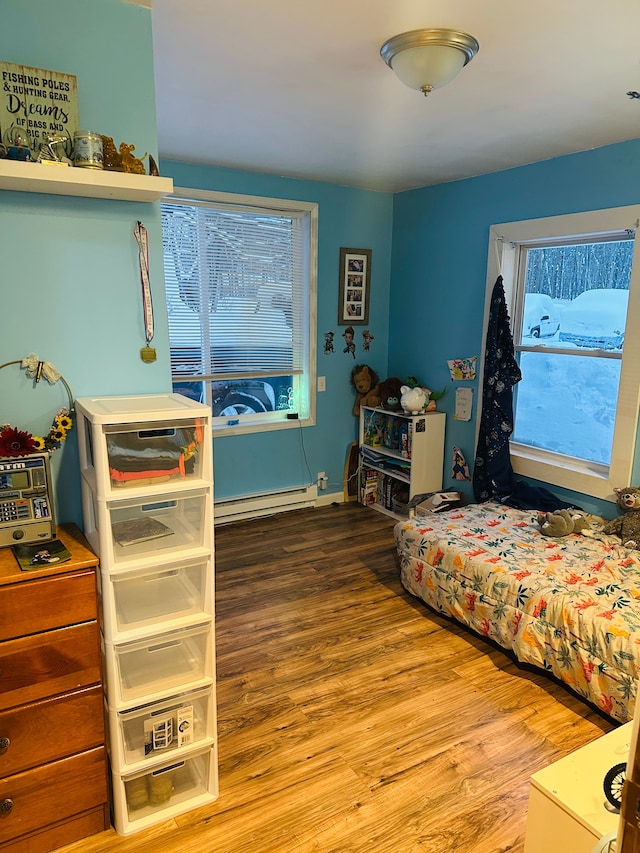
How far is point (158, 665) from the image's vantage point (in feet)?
6.16

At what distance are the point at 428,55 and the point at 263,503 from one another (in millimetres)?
3140

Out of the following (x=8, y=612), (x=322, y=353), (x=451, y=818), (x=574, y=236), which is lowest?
(x=451, y=818)

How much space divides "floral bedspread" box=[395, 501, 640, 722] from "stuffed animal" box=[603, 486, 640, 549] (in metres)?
0.06

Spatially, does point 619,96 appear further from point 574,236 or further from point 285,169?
point 285,169

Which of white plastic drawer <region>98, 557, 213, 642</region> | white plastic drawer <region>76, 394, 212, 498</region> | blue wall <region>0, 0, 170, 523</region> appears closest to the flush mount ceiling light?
blue wall <region>0, 0, 170, 523</region>

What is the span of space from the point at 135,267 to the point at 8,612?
1123 mm

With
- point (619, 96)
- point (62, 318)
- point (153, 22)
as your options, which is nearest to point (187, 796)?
point (62, 318)

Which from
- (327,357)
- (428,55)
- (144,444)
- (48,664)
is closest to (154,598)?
(48,664)

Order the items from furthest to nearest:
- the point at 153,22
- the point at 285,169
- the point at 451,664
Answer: the point at 285,169, the point at 451,664, the point at 153,22

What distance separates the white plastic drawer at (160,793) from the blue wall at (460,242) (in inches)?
96.9

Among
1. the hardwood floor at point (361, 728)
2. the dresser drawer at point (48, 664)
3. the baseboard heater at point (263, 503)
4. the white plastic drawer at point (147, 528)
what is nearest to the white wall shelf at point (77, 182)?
the white plastic drawer at point (147, 528)

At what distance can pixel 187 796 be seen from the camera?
6.21ft

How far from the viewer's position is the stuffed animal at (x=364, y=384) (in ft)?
14.9

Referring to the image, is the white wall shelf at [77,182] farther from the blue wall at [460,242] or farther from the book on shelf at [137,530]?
the blue wall at [460,242]
